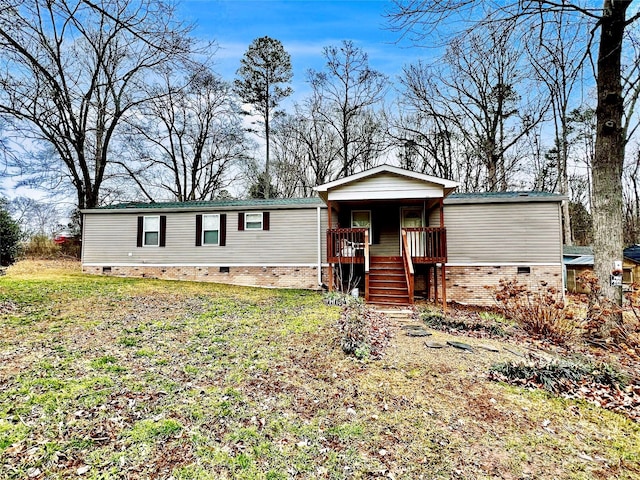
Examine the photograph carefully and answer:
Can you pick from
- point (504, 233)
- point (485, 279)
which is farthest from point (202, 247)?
point (504, 233)

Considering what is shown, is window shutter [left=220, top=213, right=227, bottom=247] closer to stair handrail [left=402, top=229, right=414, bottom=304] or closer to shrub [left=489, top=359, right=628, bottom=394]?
stair handrail [left=402, top=229, right=414, bottom=304]

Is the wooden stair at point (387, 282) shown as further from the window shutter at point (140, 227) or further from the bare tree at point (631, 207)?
the bare tree at point (631, 207)

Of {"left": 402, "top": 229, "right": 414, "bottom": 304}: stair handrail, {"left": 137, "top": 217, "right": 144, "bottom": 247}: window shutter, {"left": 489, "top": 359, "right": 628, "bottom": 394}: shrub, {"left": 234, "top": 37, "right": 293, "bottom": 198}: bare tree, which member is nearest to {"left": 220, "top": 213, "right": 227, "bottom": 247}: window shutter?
{"left": 137, "top": 217, "right": 144, "bottom": 247}: window shutter

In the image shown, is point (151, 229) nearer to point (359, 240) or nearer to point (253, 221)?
point (253, 221)

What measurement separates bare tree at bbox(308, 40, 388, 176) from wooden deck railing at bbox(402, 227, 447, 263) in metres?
11.5

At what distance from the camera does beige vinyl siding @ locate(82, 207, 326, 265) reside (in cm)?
1267

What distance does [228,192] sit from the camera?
25.2 meters

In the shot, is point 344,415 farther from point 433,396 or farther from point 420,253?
point 420,253

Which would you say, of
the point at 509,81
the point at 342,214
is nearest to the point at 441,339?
the point at 342,214

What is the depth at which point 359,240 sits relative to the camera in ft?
39.6

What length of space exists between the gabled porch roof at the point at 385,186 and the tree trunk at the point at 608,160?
14.3ft

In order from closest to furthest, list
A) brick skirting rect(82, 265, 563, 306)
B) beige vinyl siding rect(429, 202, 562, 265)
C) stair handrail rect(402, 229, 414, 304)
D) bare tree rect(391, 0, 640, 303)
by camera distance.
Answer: bare tree rect(391, 0, 640, 303) < stair handrail rect(402, 229, 414, 304) < beige vinyl siding rect(429, 202, 562, 265) < brick skirting rect(82, 265, 563, 306)

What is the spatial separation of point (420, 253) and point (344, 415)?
854cm

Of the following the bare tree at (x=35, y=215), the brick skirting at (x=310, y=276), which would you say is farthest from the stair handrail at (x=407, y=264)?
the bare tree at (x=35, y=215)
